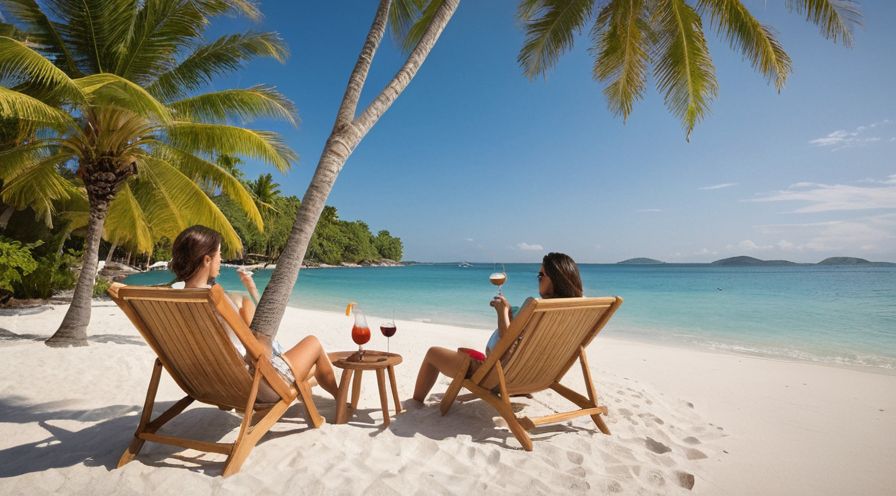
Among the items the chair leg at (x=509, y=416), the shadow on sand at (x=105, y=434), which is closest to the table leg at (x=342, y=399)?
the shadow on sand at (x=105, y=434)

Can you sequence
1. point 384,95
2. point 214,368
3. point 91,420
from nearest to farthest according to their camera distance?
point 214,368, point 91,420, point 384,95

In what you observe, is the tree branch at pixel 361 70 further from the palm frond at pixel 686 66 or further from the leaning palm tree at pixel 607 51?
the palm frond at pixel 686 66

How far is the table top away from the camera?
2.75 meters

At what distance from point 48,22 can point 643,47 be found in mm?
9235

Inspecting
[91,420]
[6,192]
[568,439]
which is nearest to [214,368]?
[91,420]

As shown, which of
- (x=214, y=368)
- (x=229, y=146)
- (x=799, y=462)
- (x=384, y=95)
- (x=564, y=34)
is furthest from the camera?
(x=564, y=34)

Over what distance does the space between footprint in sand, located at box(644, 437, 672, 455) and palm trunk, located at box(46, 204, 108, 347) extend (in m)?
6.82

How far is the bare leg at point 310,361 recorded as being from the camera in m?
2.58

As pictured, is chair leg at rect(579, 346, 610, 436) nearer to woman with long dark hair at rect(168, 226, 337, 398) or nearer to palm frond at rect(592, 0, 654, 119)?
woman with long dark hair at rect(168, 226, 337, 398)

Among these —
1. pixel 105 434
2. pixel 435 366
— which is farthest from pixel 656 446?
pixel 105 434

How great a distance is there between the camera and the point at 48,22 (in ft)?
19.1

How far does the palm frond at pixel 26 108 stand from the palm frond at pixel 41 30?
1.82m

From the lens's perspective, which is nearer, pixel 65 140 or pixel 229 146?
pixel 65 140

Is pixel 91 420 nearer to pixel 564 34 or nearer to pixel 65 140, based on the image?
pixel 65 140
